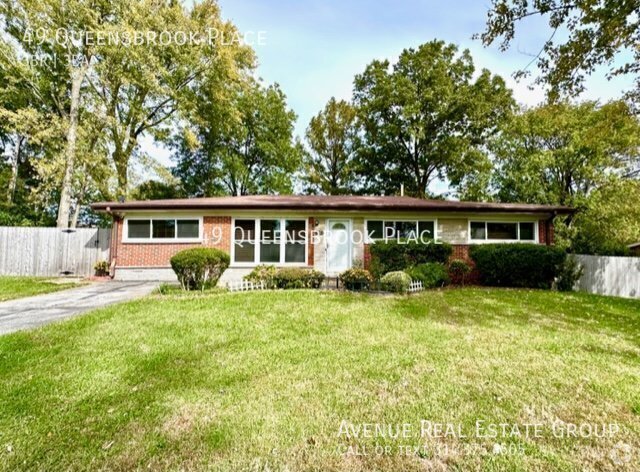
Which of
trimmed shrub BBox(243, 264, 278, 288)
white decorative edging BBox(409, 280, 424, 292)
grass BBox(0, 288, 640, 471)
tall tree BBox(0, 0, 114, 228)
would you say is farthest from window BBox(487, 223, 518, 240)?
tall tree BBox(0, 0, 114, 228)

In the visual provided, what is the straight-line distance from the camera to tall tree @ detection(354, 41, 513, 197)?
20641 mm

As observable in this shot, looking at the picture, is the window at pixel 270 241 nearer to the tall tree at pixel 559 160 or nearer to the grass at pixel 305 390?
the grass at pixel 305 390

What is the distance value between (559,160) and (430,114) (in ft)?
26.6

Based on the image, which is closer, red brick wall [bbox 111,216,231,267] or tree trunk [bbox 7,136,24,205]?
red brick wall [bbox 111,216,231,267]

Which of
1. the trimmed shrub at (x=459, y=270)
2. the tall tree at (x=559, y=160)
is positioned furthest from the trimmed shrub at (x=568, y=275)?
the tall tree at (x=559, y=160)

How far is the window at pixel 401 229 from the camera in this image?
11531 millimetres

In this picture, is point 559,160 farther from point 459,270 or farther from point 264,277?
point 264,277

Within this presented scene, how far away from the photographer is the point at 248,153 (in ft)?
81.1

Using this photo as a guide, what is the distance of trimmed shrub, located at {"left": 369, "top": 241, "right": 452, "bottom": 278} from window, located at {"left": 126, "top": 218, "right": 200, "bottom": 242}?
6397 millimetres

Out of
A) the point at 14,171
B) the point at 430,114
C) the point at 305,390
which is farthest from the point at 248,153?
the point at 305,390

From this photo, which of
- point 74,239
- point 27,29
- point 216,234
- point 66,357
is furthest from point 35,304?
point 27,29

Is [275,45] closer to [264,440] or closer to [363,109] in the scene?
[363,109]

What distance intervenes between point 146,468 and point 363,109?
24.3 metres

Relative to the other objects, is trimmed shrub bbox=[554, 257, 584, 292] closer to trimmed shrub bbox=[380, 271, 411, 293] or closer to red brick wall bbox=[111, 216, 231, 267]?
trimmed shrub bbox=[380, 271, 411, 293]
